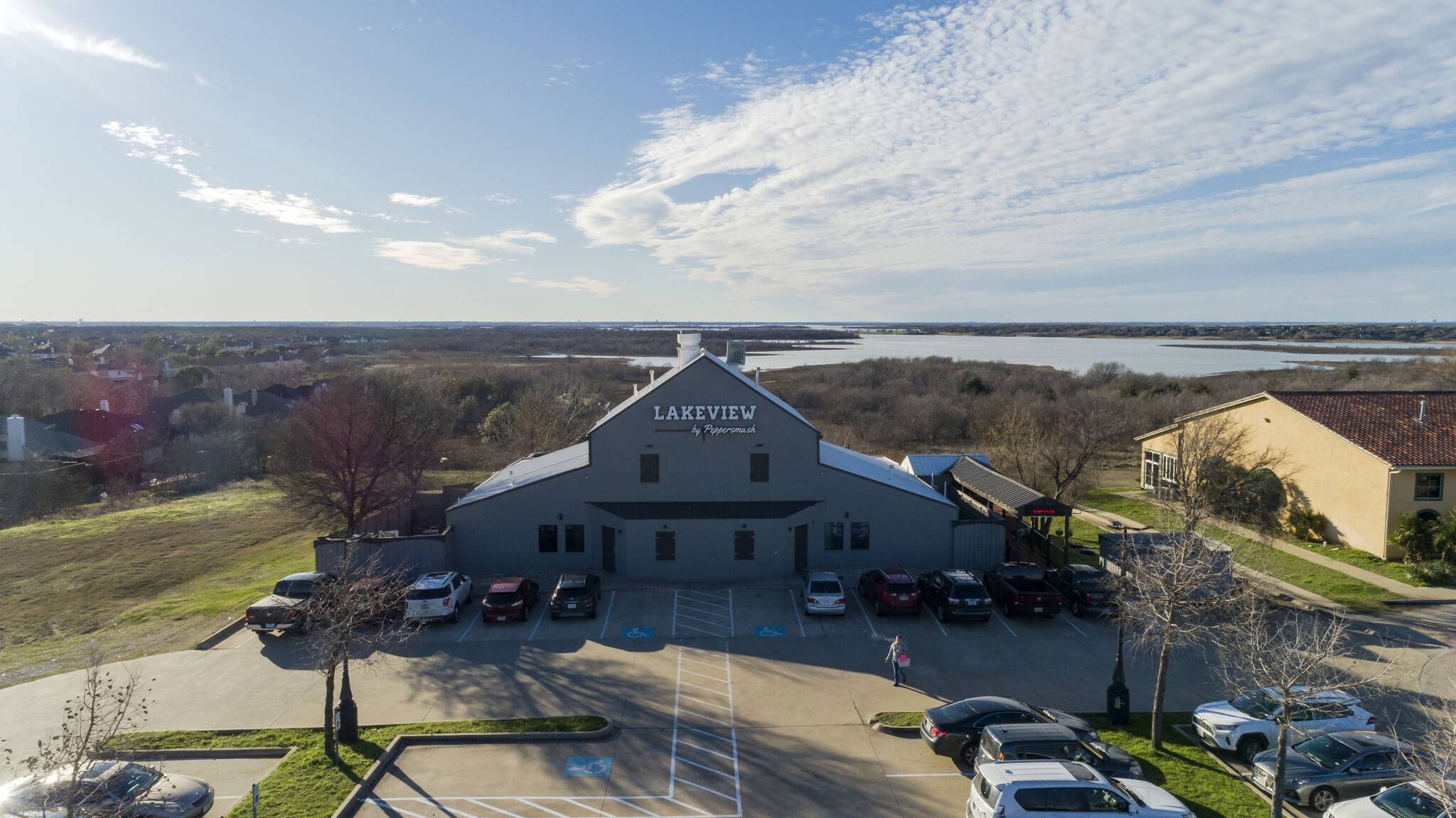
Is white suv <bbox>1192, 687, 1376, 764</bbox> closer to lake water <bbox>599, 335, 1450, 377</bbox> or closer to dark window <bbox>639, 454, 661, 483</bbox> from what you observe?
dark window <bbox>639, 454, 661, 483</bbox>

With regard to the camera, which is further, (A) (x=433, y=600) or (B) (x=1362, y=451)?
(B) (x=1362, y=451)

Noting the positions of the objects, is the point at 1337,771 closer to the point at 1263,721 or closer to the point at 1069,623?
the point at 1263,721

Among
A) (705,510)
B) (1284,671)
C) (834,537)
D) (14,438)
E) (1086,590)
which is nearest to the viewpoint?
(1284,671)

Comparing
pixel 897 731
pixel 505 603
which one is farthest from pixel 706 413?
pixel 897 731

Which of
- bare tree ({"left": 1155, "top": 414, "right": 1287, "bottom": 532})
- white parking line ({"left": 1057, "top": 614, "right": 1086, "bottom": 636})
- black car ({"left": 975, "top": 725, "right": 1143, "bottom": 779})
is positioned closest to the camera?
black car ({"left": 975, "top": 725, "right": 1143, "bottom": 779})

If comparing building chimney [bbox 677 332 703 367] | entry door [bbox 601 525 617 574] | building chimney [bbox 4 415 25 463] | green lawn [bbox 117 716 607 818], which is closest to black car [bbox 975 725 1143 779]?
green lawn [bbox 117 716 607 818]

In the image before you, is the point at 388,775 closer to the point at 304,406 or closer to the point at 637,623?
the point at 637,623

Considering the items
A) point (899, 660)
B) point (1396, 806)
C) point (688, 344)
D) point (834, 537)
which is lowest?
point (899, 660)
